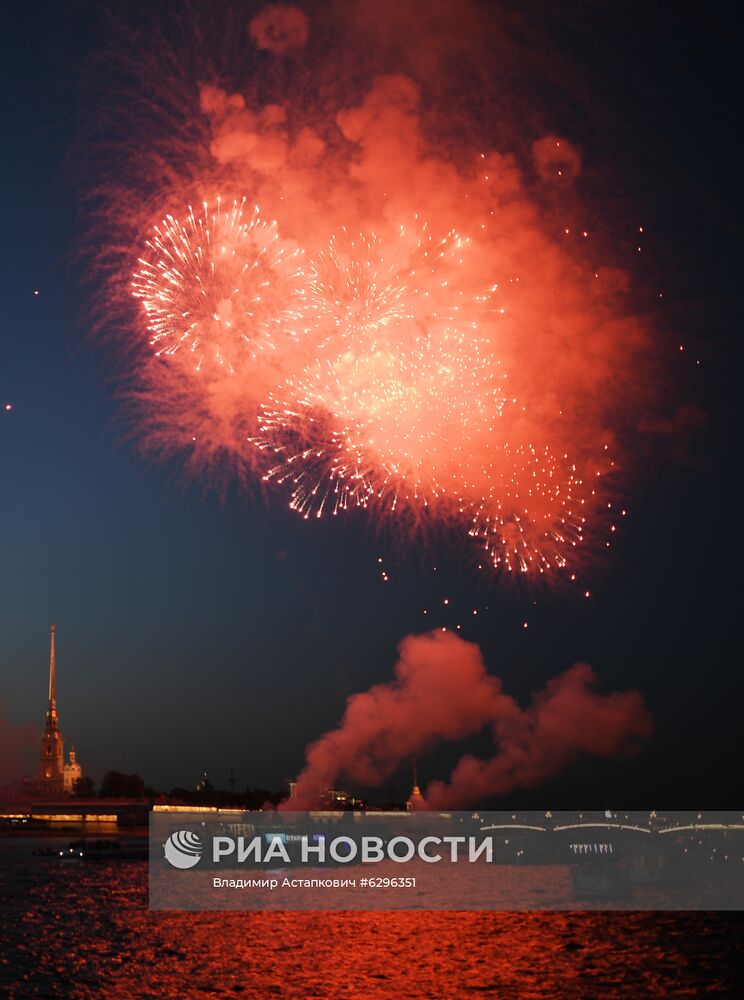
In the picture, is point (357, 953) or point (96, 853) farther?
point (96, 853)

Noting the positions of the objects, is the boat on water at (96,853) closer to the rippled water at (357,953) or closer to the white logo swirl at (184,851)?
the white logo swirl at (184,851)

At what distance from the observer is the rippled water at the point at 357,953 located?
3322 centimetres

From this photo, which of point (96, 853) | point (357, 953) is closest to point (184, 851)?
point (96, 853)

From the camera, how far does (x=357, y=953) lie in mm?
40094

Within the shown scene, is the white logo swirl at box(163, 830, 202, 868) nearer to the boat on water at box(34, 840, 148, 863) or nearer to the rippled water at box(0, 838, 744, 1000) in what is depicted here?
the boat on water at box(34, 840, 148, 863)

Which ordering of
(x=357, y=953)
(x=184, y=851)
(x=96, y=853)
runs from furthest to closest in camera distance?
(x=96, y=853) → (x=184, y=851) → (x=357, y=953)

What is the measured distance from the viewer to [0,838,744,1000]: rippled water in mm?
33219

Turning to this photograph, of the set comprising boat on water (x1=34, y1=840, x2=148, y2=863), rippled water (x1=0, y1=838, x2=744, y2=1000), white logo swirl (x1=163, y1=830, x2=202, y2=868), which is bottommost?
rippled water (x1=0, y1=838, x2=744, y2=1000)

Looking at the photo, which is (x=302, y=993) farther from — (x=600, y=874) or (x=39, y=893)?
(x=600, y=874)

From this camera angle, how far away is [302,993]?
31.7 meters

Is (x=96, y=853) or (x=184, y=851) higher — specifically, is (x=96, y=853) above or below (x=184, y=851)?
above

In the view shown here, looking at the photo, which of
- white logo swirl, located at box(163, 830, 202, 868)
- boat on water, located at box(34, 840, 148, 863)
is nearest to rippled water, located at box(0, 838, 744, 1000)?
white logo swirl, located at box(163, 830, 202, 868)

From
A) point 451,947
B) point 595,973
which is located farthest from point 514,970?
point 451,947

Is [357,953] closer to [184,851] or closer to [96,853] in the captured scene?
[184,851]
